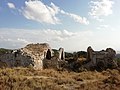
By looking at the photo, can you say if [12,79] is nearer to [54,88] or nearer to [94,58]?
[54,88]

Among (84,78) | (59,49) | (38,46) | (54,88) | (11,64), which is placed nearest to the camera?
(54,88)

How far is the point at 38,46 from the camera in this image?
33.6m

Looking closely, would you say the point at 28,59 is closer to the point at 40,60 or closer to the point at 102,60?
the point at 40,60

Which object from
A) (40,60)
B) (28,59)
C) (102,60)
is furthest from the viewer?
(102,60)

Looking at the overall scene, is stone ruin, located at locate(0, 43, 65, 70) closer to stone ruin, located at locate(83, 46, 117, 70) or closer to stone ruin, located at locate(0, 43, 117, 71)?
stone ruin, located at locate(0, 43, 117, 71)

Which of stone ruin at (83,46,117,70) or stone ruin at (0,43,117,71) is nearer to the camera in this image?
stone ruin at (0,43,117,71)

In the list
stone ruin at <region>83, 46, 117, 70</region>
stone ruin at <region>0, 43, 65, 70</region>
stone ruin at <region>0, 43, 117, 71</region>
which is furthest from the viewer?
stone ruin at <region>83, 46, 117, 70</region>

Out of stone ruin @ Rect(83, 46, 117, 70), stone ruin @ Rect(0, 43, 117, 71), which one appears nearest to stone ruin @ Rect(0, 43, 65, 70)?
stone ruin @ Rect(0, 43, 117, 71)

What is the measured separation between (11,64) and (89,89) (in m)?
16.3

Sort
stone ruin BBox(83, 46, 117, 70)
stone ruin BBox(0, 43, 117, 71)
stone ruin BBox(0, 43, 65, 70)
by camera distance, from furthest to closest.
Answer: stone ruin BBox(83, 46, 117, 70) → stone ruin BBox(0, 43, 117, 71) → stone ruin BBox(0, 43, 65, 70)

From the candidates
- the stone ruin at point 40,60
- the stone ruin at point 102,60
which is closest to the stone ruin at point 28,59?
the stone ruin at point 40,60

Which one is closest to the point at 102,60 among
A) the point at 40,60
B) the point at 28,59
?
the point at 40,60

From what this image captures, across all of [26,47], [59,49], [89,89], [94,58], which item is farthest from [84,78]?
[59,49]

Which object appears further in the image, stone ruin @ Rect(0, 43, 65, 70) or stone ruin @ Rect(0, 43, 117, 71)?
stone ruin @ Rect(0, 43, 117, 71)
